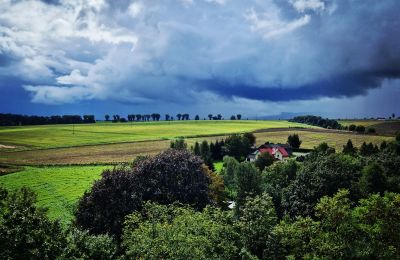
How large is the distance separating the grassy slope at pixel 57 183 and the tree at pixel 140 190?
767 inches

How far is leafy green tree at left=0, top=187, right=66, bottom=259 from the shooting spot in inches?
982

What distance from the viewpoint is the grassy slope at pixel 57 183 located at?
212 feet

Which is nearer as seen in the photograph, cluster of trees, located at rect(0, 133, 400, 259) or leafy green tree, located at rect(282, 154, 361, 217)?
cluster of trees, located at rect(0, 133, 400, 259)

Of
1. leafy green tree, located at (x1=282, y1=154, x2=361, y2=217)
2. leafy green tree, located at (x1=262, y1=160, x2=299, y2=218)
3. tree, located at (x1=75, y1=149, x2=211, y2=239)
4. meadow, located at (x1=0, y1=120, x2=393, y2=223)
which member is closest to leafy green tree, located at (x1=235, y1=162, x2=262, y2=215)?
leafy green tree, located at (x1=262, y1=160, x2=299, y2=218)

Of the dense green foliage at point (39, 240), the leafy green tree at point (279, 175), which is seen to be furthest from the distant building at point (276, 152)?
the dense green foliage at point (39, 240)

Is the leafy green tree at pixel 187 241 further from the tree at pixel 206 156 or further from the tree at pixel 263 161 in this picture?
the tree at pixel 206 156

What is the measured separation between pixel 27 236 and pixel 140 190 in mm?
16594

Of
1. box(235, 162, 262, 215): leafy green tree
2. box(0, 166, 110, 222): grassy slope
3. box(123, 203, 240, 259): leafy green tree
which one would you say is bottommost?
box(0, 166, 110, 222): grassy slope

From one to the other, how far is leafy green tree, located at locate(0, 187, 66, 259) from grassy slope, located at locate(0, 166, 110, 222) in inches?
1144

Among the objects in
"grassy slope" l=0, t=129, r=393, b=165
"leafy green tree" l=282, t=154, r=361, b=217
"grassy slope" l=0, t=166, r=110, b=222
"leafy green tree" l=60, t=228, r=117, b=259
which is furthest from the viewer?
"grassy slope" l=0, t=129, r=393, b=165

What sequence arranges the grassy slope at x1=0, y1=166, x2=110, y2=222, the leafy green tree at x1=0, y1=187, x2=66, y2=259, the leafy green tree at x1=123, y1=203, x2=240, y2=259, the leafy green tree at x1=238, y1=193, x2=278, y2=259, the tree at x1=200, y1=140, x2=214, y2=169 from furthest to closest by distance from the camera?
the tree at x1=200, y1=140, x2=214, y2=169
the grassy slope at x1=0, y1=166, x2=110, y2=222
the leafy green tree at x1=238, y1=193, x2=278, y2=259
the leafy green tree at x1=123, y1=203, x2=240, y2=259
the leafy green tree at x1=0, y1=187, x2=66, y2=259

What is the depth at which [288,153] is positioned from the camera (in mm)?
137125

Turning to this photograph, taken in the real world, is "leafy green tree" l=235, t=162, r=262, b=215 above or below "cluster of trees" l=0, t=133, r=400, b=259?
below

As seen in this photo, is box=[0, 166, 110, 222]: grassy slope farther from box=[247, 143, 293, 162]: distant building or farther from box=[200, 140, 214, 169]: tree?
box=[247, 143, 293, 162]: distant building
